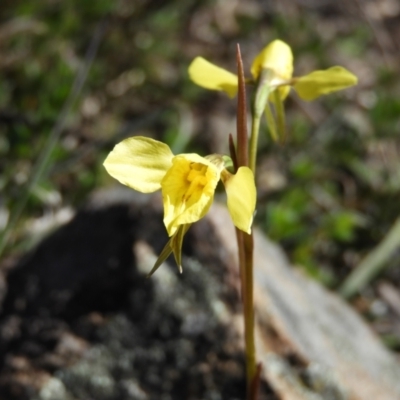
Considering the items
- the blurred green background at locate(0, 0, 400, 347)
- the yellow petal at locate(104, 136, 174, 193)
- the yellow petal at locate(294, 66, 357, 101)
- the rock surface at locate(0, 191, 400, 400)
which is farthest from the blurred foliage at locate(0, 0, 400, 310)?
the yellow petal at locate(104, 136, 174, 193)

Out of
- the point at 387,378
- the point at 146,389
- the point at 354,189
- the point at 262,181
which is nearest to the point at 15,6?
the point at 262,181

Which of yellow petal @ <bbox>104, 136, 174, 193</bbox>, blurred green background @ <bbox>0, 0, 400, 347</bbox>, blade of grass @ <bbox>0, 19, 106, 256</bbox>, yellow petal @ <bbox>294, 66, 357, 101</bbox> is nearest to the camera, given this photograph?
yellow petal @ <bbox>104, 136, 174, 193</bbox>

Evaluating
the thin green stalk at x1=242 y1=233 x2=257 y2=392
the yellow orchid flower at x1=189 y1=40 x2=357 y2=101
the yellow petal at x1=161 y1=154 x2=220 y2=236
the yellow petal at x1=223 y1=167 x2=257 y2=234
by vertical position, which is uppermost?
the yellow orchid flower at x1=189 y1=40 x2=357 y2=101

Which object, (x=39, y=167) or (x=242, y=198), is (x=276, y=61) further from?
(x=39, y=167)

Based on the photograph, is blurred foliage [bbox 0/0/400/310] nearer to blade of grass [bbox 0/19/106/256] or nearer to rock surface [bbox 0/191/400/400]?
blade of grass [bbox 0/19/106/256]

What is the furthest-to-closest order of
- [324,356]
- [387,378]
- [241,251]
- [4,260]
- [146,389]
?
1. [4,260]
2. [387,378]
3. [324,356]
4. [146,389]
5. [241,251]

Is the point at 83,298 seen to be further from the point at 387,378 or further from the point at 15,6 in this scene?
the point at 15,6

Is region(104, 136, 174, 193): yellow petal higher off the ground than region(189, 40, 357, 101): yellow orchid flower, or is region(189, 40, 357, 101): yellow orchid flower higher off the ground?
region(189, 40, 357, 101): yellow orchid flower
